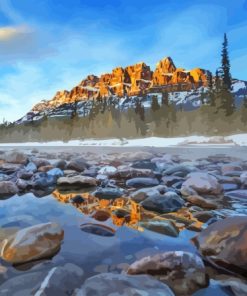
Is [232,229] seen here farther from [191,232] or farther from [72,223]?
[72,223]

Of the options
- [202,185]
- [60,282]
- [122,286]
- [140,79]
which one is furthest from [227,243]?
[140,79]

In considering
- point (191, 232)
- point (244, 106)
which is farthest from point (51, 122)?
point (191, 232)

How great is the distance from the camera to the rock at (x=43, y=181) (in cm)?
567

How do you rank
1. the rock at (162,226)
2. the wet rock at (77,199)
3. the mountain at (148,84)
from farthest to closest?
the mountain at (148,84), the wet rock at (77,199), the rock at (162,226)

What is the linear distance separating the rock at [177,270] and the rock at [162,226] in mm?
712

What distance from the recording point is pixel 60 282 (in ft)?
6.61

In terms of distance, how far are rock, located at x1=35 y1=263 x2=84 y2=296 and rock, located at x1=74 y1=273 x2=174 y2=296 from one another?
111 mm

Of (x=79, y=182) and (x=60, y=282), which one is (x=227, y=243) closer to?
(x=60, y=282)

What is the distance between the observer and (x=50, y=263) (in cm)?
241

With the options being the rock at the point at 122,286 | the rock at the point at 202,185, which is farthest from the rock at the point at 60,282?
the rock at the point at 202,185

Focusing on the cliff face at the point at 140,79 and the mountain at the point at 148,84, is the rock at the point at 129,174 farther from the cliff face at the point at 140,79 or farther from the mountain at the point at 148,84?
the cliff face at the point at 140,79

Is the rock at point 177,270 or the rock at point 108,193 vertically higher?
the rock at point 108,193

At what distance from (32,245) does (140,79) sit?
173 meters

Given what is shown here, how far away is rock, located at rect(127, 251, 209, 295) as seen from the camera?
6.68ft
